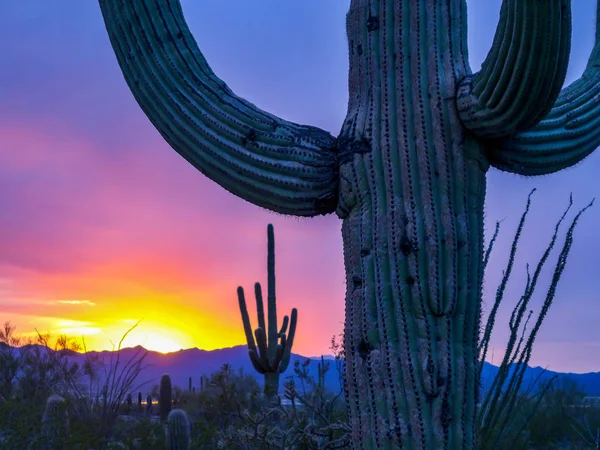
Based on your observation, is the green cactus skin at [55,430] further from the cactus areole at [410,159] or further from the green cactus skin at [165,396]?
the green cactus skin at [165,396]

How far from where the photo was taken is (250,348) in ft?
46.2

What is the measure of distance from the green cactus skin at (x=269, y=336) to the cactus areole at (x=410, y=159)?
10669 mm

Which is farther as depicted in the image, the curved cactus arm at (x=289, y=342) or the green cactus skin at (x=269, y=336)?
the curved cactus arm at (x=289, y=342)

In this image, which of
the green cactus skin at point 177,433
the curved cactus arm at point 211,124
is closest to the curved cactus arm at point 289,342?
the green cactus skin at point 177,433

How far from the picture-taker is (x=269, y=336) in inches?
554

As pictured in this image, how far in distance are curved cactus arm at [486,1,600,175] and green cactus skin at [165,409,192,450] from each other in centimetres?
831

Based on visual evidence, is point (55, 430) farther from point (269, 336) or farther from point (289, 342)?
point (289, 342)

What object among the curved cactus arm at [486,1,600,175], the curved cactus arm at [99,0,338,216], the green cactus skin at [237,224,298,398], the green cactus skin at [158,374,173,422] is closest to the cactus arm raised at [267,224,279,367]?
the green cactus skin at [237,224,298,398]

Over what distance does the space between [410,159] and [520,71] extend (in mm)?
509

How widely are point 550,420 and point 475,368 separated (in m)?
13.8

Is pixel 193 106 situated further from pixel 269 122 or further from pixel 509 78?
pixel 509 78

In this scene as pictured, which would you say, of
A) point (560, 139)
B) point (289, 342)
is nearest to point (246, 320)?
point (289, 342)

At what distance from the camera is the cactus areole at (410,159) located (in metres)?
2.51

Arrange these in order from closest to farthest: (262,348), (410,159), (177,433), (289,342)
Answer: (410,159) < (177,433) < (262,348) < (289,342)
